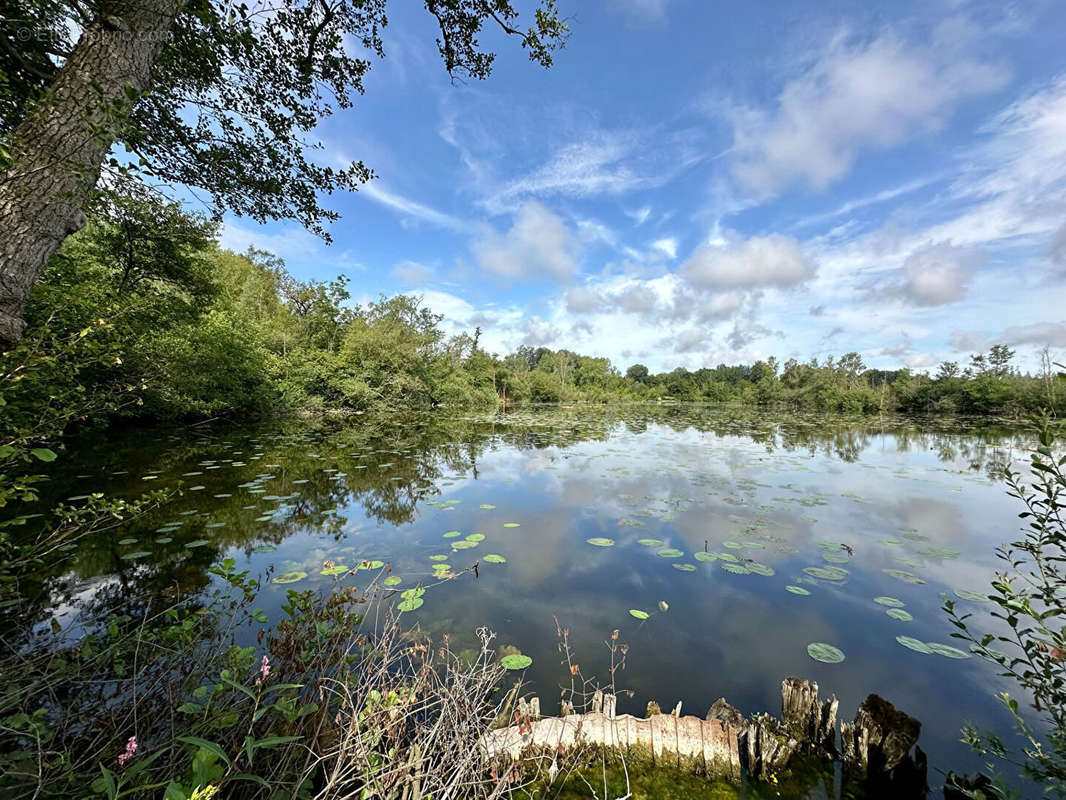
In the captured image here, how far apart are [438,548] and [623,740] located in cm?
303

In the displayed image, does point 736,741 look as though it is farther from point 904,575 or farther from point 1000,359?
point 1000,359

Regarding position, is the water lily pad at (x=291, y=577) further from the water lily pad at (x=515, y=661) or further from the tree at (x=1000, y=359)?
the tree at (x=1000, y=359)

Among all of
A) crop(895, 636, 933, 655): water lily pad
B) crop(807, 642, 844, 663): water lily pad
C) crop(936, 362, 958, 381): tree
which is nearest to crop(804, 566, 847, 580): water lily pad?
crop(895, 636, 933, 655): water lily pad

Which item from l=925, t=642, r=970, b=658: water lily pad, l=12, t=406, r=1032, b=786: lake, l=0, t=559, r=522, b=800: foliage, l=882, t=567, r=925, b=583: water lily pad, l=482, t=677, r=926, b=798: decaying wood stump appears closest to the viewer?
l=0, t=559, r=522, b=800: foliage

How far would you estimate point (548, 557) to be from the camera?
4492 millimetres

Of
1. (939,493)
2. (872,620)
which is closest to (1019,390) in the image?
(939,493)

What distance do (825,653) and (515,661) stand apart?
95.1 inches

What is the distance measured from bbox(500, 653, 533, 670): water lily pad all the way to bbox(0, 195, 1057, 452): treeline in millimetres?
2555

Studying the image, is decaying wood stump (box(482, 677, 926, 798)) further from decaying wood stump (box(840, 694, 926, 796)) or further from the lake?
the lake

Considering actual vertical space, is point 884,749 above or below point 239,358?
below

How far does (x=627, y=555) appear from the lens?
15.0 feet

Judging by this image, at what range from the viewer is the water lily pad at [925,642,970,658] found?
2955 millimetres

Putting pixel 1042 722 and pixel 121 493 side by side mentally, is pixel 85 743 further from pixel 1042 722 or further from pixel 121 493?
pixel 121 493

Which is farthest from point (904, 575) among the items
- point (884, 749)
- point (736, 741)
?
point (736, 741)
